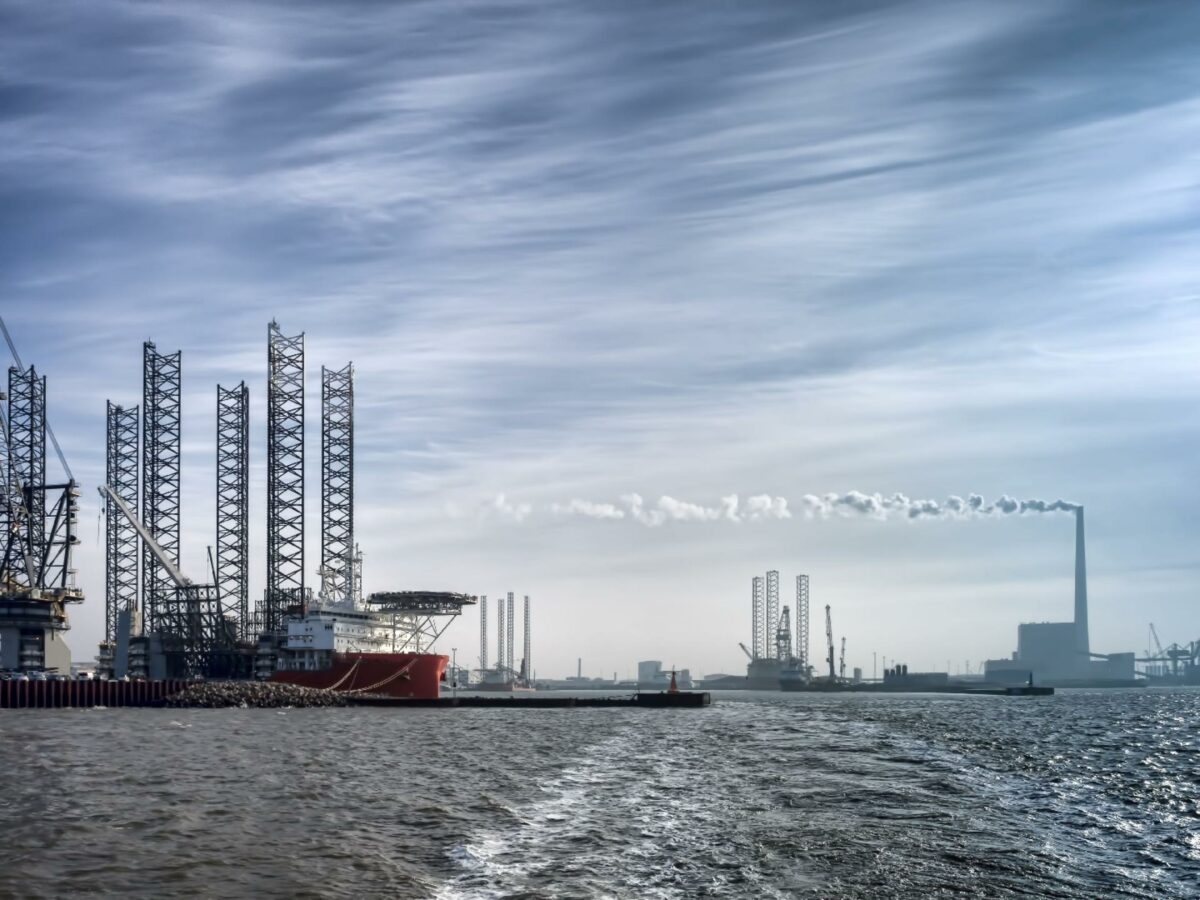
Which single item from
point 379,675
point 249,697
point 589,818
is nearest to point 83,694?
point 249,697

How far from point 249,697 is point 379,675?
14762 mm

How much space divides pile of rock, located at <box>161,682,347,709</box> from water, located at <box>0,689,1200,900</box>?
40.4 metres

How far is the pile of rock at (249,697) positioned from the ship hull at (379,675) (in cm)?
508

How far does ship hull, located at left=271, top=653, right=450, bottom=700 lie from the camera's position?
107m

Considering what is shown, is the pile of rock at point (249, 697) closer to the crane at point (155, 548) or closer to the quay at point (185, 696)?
the quay at point (185, 696)

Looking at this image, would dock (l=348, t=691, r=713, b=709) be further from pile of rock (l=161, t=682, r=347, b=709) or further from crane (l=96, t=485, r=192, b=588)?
crane (l=96, t=485, r=192, b=588)

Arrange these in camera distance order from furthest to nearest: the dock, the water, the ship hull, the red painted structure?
the ship hull → the dock → the red painted structure → the water

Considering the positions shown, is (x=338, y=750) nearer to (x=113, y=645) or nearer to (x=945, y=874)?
(x=945, y=874)

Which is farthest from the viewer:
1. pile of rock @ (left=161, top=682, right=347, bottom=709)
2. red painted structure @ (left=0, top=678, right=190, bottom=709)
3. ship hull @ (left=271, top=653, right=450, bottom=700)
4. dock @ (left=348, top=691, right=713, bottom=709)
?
ship hull @ (left=271, top=653, right=450, bottom=700)

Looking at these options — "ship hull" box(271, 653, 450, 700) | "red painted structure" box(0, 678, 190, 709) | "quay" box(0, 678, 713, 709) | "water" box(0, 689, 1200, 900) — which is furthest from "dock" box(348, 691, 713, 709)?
"water" box(0, 689, 1200, 900)

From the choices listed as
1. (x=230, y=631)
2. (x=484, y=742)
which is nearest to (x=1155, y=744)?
(x=484, y=742)

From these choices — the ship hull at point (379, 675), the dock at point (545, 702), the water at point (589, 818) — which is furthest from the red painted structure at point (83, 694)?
the water at point (589, 818)

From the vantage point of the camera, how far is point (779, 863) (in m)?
23.5

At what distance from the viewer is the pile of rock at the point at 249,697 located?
96.9 meters
